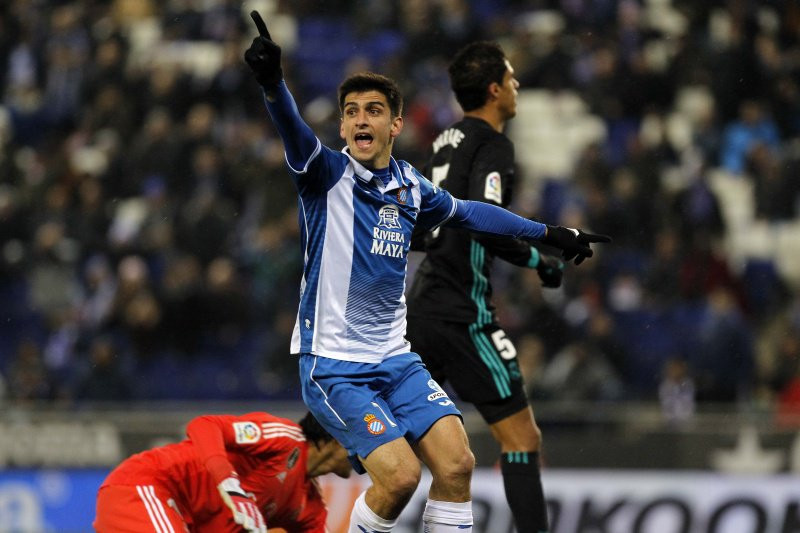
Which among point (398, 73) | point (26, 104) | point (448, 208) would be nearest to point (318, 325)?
point (448, 208)

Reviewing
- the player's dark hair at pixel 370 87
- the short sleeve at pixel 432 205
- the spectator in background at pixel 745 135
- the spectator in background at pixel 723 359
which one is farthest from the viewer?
the spectator in background at pixel 745 135

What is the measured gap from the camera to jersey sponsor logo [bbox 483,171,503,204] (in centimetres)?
636

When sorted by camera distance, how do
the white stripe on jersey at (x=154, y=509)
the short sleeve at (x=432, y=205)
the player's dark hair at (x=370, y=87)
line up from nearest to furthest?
the player's dark hair at (x=370, y=87)
the short sleeve at (x=432, y=205)
the white stripe on jersey at (x=154, y=509)

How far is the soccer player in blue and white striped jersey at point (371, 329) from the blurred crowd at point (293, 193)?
575 cm

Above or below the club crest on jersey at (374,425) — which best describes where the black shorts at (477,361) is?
above

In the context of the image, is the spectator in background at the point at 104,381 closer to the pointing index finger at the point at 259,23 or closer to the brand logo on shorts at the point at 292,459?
the brand logo on shorts at the point at 292,459

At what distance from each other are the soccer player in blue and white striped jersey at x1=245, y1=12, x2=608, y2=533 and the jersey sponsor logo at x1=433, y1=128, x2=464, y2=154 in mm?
929

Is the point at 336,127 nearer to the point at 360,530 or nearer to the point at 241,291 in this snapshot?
the point at 241,291

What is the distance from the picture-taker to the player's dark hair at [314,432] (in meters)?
6.34

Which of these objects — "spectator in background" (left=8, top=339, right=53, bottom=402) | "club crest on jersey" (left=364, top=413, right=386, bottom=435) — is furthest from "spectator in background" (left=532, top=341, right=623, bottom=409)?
"club crest on jersey" (left=364, top=413, right=386, bottom=435)

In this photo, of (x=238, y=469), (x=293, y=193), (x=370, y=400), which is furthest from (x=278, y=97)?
(x=293, y=193)

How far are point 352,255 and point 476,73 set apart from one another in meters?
1.61

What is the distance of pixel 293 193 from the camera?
1370 centimetres

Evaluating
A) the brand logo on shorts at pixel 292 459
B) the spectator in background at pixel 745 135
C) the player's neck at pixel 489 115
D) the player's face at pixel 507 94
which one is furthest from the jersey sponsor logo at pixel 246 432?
the spectator in background at pixel 745 135
